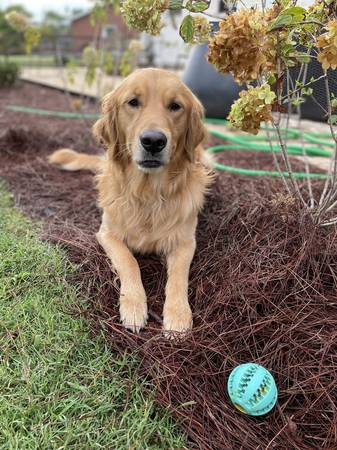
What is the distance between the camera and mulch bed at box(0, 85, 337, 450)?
176 cm

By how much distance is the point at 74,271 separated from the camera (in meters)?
2.47

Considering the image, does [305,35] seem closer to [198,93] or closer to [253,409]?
[253,409]

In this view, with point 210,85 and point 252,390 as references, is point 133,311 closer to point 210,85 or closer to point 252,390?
point 252,390

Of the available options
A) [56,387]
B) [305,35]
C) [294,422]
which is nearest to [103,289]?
[56,387]

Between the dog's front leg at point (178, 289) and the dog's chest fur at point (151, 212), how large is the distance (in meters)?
0.09

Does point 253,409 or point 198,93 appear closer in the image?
point 253,409

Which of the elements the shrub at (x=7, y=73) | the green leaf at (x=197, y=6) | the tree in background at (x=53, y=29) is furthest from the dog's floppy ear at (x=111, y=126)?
the shrub at (x=7, y=73)

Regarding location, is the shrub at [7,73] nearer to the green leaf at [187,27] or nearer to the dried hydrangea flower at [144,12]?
the dried hydrangea flower at [144,12]

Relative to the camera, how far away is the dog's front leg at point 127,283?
6.99 feet

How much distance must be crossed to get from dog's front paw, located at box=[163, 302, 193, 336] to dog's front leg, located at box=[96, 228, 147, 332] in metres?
0.12

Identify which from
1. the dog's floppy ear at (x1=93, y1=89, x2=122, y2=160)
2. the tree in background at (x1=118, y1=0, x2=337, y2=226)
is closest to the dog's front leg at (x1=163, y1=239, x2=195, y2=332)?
the dog's floppy ear at (x1=93, y1=89, x2=122, y2=160)

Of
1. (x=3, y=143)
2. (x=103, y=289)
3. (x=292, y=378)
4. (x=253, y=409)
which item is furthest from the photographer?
(x=3, y=143)

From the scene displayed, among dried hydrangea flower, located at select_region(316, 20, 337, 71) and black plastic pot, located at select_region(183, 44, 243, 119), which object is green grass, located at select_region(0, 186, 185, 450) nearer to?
dried hydrangea flower, located at select_region(316, 20, 337, 71)

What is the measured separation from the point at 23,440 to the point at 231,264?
1438 millimetres
